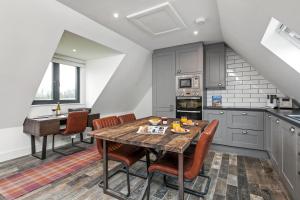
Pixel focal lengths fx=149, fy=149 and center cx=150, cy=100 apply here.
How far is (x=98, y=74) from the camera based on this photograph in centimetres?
371

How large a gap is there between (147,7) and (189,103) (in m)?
2.19

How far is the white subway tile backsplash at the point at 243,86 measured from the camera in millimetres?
3309

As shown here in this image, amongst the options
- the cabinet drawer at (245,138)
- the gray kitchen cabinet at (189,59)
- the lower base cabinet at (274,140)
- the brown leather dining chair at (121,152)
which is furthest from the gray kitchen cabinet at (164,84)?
the brown leather dining chair at (121,152)

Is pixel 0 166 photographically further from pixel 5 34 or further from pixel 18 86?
pixel 5 34

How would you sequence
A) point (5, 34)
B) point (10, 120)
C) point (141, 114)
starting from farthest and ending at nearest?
point (141, 114) → point (10, 120) → point (5, 34)

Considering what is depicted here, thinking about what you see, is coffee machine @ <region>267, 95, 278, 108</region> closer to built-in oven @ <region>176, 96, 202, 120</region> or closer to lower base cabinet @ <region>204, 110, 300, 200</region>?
lower base cabinet @ <region>204, 110, 300, 200</region>

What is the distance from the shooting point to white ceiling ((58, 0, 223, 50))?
79.3 inches

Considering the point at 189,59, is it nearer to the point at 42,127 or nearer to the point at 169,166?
the point at 169,166

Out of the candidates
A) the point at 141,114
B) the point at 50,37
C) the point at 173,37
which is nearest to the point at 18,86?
the point at 50,37

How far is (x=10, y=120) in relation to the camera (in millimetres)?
2617

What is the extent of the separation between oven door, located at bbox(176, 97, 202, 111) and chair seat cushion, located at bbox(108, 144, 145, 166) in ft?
6.38

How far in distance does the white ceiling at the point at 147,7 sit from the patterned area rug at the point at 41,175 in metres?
2.40

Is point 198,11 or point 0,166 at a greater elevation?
point 198,11

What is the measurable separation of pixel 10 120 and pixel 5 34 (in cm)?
158
